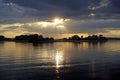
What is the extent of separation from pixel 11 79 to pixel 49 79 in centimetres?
685

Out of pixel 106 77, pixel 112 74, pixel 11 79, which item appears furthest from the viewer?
pixel 112 74

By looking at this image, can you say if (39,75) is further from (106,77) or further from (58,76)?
(106,77)

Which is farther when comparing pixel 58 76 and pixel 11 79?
pixel 58 76

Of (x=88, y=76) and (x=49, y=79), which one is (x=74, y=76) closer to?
(x=88, y=76)

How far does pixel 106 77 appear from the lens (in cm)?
4681

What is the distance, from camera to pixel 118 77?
154 ft

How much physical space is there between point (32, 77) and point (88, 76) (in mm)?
10889

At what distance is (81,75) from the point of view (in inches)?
1917

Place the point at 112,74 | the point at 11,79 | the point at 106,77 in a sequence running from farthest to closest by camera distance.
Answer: the point at 112,74 → the point at 106,77 → the point at 11,79

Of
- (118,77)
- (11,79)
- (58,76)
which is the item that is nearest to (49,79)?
(58,76)

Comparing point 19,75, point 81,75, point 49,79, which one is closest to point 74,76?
point 81,75

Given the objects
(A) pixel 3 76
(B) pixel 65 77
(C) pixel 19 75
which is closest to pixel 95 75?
(B) pixel 65 77

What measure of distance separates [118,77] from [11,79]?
2022cm

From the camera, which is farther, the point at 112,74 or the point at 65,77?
the point at 112,74
